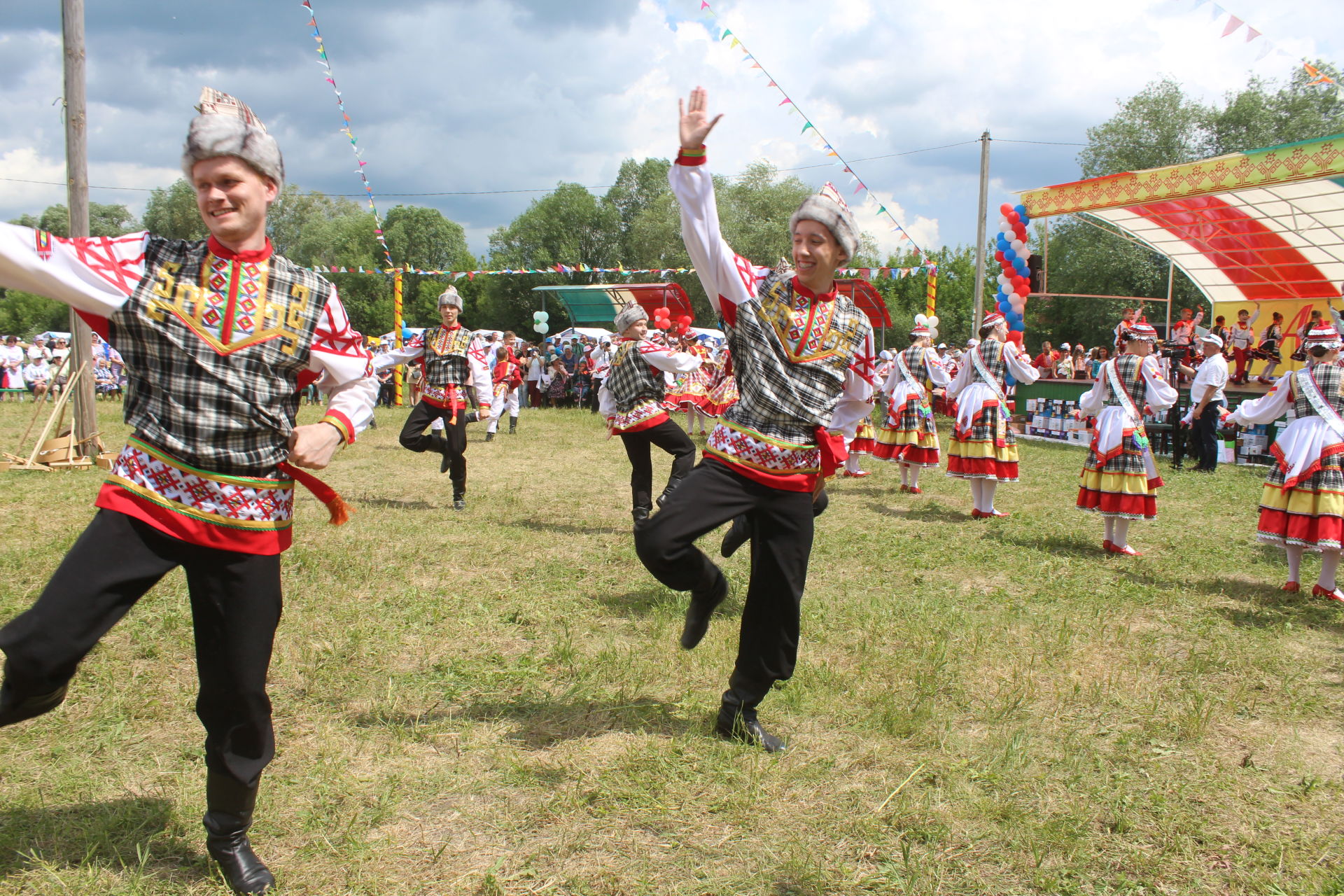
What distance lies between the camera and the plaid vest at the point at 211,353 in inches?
95.2

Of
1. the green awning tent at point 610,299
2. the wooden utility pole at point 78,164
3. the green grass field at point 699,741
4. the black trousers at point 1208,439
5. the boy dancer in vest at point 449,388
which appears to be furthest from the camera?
the green awning tent at point 610,299

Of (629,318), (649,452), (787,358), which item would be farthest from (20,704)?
(629,318)

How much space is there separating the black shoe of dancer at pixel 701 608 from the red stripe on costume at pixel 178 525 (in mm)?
1758

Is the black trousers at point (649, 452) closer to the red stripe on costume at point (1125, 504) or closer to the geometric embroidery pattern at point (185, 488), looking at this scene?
the red stripe on costume at point (1125, 504)

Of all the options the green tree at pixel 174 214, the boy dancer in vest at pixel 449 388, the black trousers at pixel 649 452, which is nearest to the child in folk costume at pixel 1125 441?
the black trousers at pixel 649 452

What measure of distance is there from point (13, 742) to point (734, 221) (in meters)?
43.7

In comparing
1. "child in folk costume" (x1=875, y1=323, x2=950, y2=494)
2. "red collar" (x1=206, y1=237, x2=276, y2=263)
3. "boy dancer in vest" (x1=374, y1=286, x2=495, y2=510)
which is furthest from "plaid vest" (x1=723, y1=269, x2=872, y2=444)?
"child in folk costume" (x1=875, y1=323, x2=950, y2=494)

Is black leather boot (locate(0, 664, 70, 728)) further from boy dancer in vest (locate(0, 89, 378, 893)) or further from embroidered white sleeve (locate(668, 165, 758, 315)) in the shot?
embroidered white sleeve (locate(668, 165, 758, 315))

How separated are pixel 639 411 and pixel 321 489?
514 cm

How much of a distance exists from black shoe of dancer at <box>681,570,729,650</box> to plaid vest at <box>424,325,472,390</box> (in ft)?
18.6

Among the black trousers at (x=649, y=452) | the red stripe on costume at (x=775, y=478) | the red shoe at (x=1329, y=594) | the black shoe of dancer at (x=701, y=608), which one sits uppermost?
the red stripe on costume at (x=775, y=478)

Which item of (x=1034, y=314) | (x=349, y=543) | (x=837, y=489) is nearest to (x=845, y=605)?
(x=349, y=543)

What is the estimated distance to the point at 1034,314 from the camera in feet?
134

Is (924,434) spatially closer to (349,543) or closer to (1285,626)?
(1285,626)
